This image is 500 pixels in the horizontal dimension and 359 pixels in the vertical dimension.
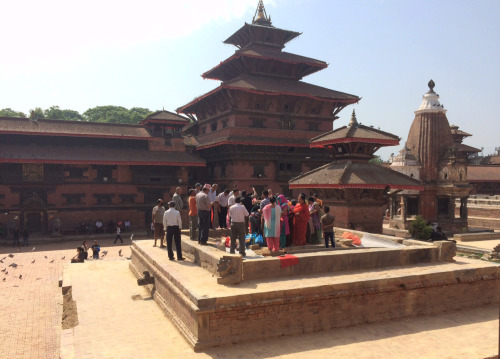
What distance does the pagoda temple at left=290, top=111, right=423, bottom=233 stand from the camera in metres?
18.6

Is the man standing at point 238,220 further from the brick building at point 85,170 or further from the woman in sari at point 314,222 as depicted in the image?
the brick building at point 85,170

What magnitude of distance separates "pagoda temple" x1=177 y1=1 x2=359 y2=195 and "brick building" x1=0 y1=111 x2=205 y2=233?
3.12m

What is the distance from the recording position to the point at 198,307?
7.43 m

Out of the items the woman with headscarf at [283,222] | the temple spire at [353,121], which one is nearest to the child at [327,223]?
the woman with headscarf at [283,222]

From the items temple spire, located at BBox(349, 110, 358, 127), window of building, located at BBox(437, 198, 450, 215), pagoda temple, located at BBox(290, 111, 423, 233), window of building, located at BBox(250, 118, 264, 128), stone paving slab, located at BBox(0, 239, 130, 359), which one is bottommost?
stone paving slab, located at BBox(0, 239, 130, 359)

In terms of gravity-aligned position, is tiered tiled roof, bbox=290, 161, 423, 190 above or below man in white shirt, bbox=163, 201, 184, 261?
above

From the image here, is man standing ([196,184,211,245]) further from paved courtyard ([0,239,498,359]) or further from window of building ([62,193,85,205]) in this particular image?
window of building ([62,193,85,205])

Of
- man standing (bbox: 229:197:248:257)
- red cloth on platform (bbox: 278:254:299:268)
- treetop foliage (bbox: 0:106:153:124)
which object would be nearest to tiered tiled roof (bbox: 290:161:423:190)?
man standing (bbox: 229:197:248:257)

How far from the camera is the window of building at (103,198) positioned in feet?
94.7

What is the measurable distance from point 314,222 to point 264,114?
70.1ft

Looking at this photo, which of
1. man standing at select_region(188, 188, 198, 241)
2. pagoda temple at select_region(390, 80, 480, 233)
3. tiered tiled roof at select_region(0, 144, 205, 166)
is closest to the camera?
man standing at select_region(188, 188, 198, 241)

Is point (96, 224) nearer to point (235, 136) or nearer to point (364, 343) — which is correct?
point (235, 136)

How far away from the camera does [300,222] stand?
1142 cm

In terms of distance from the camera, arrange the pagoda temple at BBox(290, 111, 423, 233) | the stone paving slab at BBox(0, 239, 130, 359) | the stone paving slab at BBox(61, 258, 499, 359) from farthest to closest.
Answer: the pagoda temple at BBox(290, 111, 423, 233) < the stone paving slab at BBox(0, 239, 130, 359) < the stone paving slab at BBox(61, 258, 499, 359)
